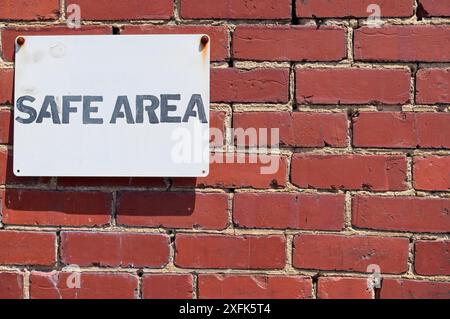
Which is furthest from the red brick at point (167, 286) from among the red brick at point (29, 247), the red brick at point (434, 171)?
the red brick at point (434, 171)

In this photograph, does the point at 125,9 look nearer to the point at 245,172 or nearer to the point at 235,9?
the point at 235,9

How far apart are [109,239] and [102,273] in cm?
8

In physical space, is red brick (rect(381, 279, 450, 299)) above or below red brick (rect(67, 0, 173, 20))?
below

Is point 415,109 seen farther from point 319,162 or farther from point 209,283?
point 209,283

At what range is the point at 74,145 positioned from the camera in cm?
124

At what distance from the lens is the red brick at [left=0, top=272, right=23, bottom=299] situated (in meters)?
1.28

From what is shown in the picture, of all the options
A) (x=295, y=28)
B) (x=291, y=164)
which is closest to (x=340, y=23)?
(x=295, y=28)

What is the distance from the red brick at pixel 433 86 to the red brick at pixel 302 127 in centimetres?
17

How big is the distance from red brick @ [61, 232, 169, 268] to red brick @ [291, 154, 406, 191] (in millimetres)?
337

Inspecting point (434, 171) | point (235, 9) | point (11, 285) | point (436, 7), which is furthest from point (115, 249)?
point (436, 7)

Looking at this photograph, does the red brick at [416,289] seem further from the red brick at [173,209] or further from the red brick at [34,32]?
the red brick at [34,32]

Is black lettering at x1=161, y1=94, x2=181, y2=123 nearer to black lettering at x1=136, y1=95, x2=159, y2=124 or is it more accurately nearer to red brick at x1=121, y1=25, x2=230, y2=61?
black lettering at x1=136, y1=95, x2=159, y2=124

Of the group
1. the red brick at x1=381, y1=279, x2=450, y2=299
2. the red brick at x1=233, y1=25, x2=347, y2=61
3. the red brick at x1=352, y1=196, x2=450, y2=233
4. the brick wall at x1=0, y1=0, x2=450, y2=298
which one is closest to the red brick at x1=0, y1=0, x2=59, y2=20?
the brick wall at x1=0, y1=0, x2=450, y2=298

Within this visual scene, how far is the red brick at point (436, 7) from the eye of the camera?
1.20m
